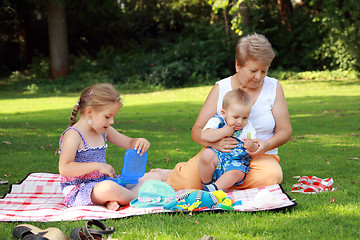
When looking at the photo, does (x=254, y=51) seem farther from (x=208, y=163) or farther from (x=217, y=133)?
(x=208, y=163)

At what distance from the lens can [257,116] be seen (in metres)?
5.04

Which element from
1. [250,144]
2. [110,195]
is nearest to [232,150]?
[250,144]

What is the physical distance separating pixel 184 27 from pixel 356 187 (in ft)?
82.6

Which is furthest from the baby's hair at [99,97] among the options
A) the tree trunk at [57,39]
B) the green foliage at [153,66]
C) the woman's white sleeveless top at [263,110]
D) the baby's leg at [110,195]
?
the tree trunk at [57,39]

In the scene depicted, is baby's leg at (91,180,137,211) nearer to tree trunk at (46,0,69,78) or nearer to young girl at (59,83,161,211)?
young girl at (59,83,161,211)

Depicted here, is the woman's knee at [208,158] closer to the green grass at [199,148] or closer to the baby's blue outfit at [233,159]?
the baby's blue outfit at [233,159]

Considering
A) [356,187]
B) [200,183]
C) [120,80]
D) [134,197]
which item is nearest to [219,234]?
[134,197]

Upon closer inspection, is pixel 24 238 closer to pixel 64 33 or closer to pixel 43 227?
pixel 43 227

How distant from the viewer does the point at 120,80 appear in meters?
Answer: 25.3

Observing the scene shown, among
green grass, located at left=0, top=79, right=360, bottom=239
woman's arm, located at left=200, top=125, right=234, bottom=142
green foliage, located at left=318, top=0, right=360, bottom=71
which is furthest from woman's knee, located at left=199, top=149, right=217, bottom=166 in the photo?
green foliage, located at left=318, top=0, right=360, bottom=71

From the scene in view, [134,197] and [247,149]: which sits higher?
[247,149]

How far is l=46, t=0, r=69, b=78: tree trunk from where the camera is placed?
24828mm

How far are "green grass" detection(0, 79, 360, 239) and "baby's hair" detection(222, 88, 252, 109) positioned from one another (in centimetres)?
98

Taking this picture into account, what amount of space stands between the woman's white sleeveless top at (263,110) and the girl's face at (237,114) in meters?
0.29
